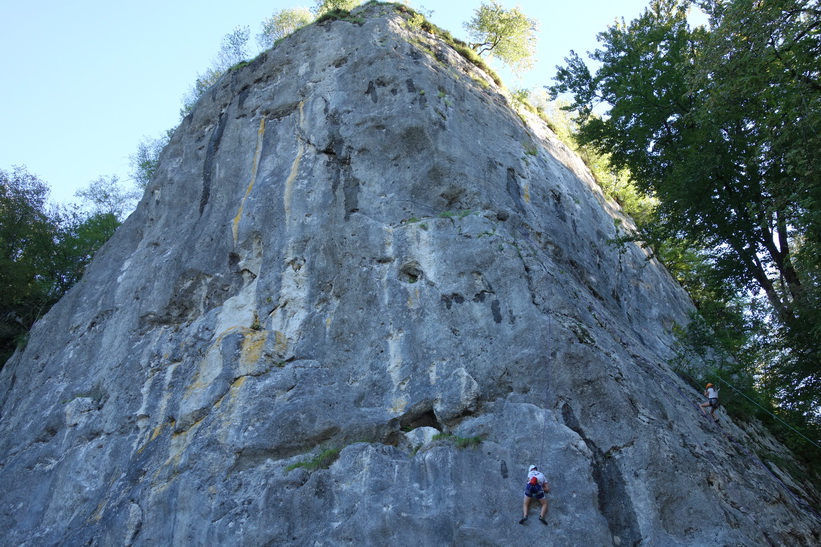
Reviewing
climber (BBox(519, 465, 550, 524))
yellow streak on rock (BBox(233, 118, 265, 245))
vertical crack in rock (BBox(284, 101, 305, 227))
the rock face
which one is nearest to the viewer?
climber (BBox(519, 465, 550, 524))

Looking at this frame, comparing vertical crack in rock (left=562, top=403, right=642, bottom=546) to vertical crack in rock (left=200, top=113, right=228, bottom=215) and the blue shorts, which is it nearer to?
the blue shorts

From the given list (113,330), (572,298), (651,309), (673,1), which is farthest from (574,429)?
(673,1)

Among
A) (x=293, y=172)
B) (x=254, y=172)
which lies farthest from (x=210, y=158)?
(x=293, y=172)

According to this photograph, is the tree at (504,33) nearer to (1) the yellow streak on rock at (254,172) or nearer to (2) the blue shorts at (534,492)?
(1) the yellow streak on rock at (254,172)

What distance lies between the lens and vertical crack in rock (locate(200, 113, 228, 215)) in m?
17.4

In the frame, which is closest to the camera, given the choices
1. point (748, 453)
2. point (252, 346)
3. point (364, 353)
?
point (748, 453)

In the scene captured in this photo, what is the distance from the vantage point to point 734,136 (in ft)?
55.6

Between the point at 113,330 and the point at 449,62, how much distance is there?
10977 millimetres

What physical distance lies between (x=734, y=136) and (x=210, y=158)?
13.5 meters

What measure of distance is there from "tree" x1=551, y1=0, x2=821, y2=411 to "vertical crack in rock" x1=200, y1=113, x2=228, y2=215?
33.4ft

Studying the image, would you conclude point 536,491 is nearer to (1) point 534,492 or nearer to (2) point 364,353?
(1) point 534,492

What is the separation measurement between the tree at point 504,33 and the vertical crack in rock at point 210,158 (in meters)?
10.4

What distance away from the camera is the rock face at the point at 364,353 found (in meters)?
10.5

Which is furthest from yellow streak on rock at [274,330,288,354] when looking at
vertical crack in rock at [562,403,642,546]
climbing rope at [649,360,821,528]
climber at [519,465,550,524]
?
climbing rope at [649,360,821,528]
